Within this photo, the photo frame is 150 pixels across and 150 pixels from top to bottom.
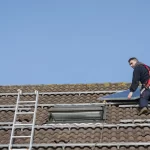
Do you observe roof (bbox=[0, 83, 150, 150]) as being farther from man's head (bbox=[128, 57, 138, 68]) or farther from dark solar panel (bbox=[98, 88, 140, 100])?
man's head (bbox=[128, 57, 138, 68])

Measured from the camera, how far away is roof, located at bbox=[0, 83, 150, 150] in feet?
24.9

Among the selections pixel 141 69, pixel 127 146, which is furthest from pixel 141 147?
pixel 141 69

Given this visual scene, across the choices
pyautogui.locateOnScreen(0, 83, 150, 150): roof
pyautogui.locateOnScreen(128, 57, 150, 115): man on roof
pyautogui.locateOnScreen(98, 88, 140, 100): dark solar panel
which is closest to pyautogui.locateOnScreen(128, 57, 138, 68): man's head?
pyautogui.locateOnScreen(128, 57, 150, 115): man on roof

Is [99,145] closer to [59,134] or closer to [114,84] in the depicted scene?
[59,134]

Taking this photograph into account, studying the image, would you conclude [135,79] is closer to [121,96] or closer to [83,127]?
[121,96]

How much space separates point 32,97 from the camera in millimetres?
10500

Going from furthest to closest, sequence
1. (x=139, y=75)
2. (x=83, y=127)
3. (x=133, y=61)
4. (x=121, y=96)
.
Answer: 1. (x=121, y=96)
2. (x=133, y=61)
3. (x=139, y=75)
4. (x=83, y=127)

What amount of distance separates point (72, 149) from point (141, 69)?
265 centimetres

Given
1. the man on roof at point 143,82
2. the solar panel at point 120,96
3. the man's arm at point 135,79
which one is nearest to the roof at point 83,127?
the solar panel at point 120,96

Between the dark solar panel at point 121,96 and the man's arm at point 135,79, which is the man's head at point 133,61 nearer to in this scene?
the man's arm at point 135,79

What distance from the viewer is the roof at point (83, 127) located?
24.9 ft

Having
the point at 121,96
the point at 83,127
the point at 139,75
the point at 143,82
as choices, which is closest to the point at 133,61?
the point at 139,75

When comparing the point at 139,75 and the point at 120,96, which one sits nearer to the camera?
the point at 139,75

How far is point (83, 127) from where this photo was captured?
8398 mm
